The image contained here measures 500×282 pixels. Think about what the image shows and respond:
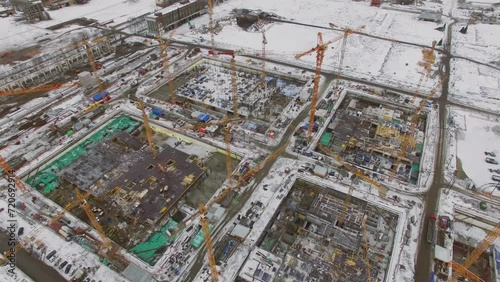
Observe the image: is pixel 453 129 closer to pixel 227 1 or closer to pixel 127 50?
pixel 127 50

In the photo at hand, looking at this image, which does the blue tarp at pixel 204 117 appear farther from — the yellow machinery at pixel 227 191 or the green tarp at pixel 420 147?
the green tarp at pixel 420 147

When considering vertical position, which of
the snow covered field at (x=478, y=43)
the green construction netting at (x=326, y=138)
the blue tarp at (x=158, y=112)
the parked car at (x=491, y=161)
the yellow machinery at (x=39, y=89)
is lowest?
the parked car at (x=491, y=161)

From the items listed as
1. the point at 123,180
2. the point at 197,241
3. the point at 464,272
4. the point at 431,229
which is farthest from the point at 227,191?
the point at 464,272

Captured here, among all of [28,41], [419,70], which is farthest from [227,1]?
[419,70]

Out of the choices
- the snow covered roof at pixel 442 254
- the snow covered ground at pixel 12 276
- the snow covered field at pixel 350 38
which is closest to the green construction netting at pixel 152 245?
the snow covered ground at pixel 12 276

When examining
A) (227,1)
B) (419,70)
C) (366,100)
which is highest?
(227,1)

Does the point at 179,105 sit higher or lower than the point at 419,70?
lower

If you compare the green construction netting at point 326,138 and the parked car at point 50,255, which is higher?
the green construction netting at point 326,138
